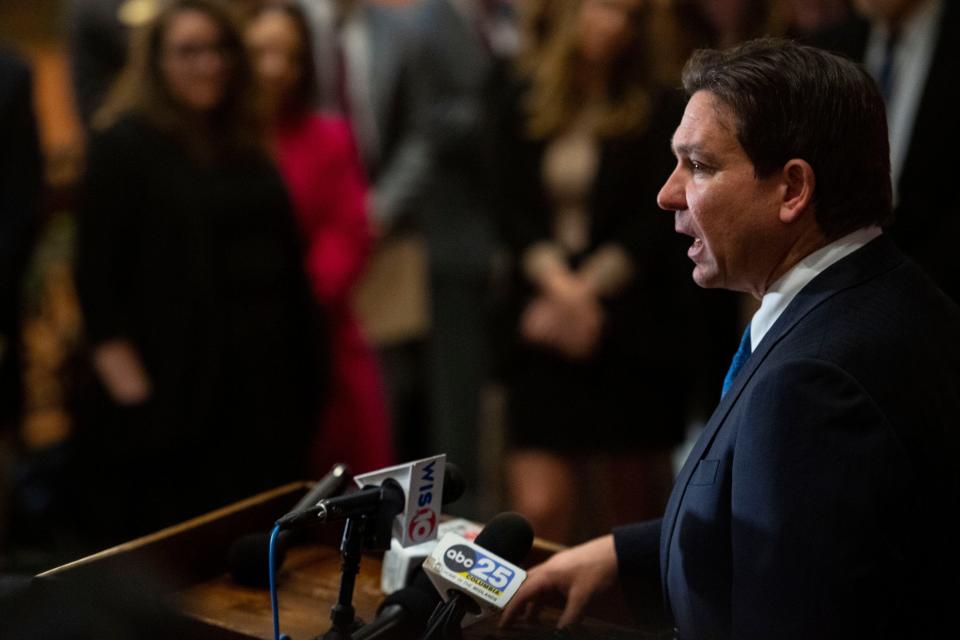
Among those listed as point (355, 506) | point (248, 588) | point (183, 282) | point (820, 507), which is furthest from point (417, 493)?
point (183, 282)

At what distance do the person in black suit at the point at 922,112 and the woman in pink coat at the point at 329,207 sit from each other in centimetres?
171

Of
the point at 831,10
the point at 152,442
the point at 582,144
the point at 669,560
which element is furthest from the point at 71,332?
the point at 669,560

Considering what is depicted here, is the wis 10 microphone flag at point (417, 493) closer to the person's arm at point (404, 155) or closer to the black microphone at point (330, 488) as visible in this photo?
the black microphone at point (330, 488)

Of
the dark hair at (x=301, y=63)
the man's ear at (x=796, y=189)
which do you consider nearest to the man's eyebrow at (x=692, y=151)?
the man's ear at (x=796, y=189)

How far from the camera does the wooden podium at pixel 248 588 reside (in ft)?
6.93

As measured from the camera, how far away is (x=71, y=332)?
5.19 meters

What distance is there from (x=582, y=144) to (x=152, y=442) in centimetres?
147

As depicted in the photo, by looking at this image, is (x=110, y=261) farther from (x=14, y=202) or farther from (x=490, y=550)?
(x=490, y=550)

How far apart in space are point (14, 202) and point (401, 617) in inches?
106

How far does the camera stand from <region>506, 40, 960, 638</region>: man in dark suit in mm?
1726

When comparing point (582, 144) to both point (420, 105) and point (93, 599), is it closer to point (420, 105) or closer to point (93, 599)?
point (420, 105)

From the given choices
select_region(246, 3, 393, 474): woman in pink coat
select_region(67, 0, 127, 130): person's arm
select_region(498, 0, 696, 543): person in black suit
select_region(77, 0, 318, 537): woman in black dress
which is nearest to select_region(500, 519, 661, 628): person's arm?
select_region(498, 0, 696, 543): person in black suit

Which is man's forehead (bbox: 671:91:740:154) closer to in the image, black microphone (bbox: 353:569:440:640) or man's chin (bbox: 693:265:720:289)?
man's chin (bbox: 693:265:720:289)

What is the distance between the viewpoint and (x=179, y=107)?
4.16 m
